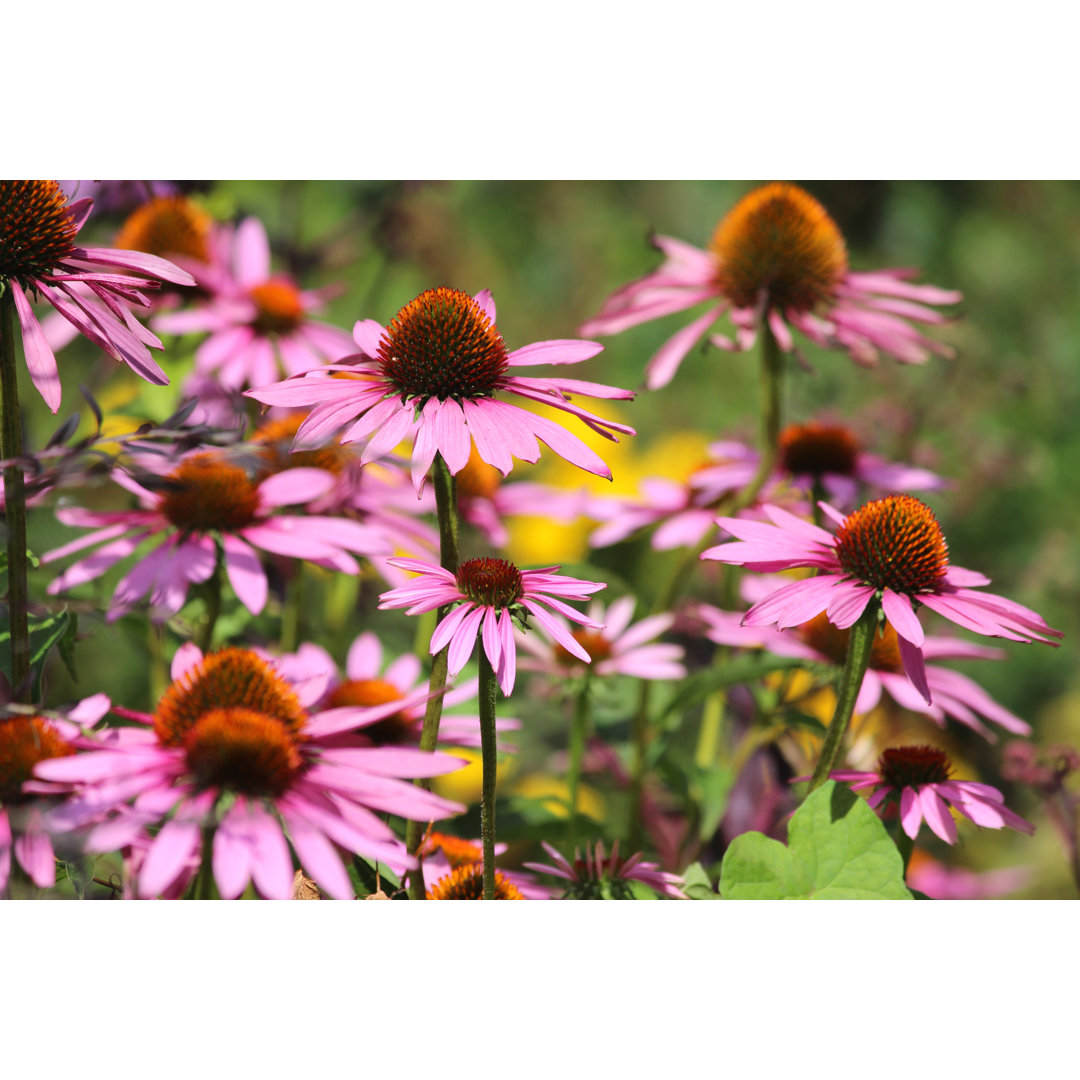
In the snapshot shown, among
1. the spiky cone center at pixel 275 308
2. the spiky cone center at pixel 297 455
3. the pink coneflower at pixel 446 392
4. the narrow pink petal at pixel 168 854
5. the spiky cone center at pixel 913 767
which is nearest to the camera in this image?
the narrow pink petal at pixel 168 854

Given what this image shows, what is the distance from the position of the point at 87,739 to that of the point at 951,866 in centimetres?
112

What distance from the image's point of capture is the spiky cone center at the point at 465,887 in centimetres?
63

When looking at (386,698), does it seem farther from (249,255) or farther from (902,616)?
(249,255)

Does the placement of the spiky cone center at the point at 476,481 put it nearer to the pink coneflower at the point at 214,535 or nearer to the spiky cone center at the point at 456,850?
the pink coneflower at the point at 214,535

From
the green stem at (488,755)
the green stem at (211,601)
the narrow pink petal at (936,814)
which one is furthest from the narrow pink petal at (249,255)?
the narrow pink petal at (936,814)

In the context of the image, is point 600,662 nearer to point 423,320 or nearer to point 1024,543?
point 423,320

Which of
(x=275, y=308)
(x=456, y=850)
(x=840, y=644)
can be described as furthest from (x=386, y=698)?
(x=275, y=308)

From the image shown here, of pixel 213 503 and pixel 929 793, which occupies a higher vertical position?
pixel 213 503

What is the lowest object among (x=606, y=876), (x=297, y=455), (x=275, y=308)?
(x=606, y=876)

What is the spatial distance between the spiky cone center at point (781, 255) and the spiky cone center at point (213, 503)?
16.9 inches

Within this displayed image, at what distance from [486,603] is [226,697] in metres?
0.14

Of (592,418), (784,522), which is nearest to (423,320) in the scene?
(592,418)

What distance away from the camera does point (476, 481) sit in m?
1.03

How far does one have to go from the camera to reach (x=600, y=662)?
89 cm
